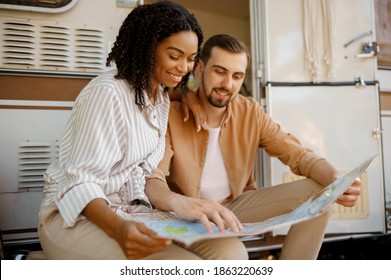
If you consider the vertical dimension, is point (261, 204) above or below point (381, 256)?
above

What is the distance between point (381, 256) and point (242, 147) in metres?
1.38

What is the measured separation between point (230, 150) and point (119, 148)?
924 millimetres

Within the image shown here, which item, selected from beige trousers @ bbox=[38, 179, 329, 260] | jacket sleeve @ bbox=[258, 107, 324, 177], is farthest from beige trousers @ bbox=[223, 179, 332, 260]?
jacket sleeve @ bbox=[258, 107, 324, 177]

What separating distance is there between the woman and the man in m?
0.40

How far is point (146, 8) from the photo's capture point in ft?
5.05

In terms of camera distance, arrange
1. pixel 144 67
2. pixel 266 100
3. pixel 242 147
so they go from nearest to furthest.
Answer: pixel 144 67, pixel 242 147, pixel 266 100

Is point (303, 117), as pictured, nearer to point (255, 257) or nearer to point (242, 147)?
point (242, 147)

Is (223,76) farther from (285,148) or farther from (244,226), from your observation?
(244,226)

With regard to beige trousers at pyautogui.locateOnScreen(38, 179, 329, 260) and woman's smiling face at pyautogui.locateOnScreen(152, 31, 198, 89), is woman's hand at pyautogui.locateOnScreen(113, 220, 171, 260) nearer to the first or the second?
beige trousers at pyautogui.locateOnScreen(38, 179, 329, 260)

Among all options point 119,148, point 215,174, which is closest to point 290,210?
point 215,174

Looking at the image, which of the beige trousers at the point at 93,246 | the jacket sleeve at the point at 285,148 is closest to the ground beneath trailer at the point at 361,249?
the jacket sleeve at the point at 285,148

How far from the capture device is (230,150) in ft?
7.12

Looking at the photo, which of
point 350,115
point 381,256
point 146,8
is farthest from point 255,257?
point 146,8

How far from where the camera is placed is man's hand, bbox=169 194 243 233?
1267mm
